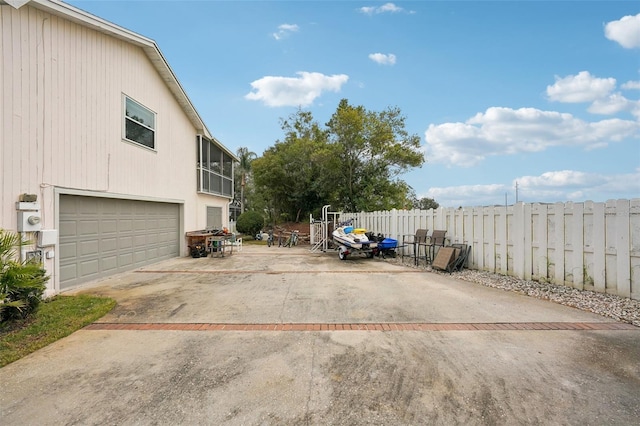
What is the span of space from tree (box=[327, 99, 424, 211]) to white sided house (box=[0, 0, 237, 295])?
10017 mm

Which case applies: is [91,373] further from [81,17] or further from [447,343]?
[81,17]

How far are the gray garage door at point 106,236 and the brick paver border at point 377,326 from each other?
331 cm

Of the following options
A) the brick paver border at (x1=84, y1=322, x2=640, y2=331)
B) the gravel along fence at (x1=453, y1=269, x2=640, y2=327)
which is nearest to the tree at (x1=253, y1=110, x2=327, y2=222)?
the gravel along fence at (x1=453, y1=269, x2=640, y2=327)

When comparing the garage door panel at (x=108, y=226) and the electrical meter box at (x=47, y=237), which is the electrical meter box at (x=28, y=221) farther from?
the garage door panel at (x=108, y=226)

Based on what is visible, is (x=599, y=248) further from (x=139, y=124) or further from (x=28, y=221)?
(x=139, y=124)

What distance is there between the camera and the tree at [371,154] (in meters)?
18.9

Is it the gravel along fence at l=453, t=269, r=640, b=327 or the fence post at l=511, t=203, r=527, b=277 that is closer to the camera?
the gravel along fence at l=453, t=269, r=640, b=327

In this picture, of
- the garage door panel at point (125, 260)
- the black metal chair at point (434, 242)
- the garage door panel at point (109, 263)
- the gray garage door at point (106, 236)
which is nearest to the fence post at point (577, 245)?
the black metal chair at point (434, 242)

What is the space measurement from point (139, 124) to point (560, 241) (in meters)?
11.1

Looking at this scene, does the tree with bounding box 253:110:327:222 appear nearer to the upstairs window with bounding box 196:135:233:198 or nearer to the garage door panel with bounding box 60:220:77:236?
the upstairs window with bounding box 196:135:233:198

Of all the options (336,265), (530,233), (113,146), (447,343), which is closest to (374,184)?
(336,265)

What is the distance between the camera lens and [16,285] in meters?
3.90

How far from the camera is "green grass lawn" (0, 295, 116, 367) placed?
3.54m

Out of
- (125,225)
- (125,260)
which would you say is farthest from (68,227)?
(125,260)
